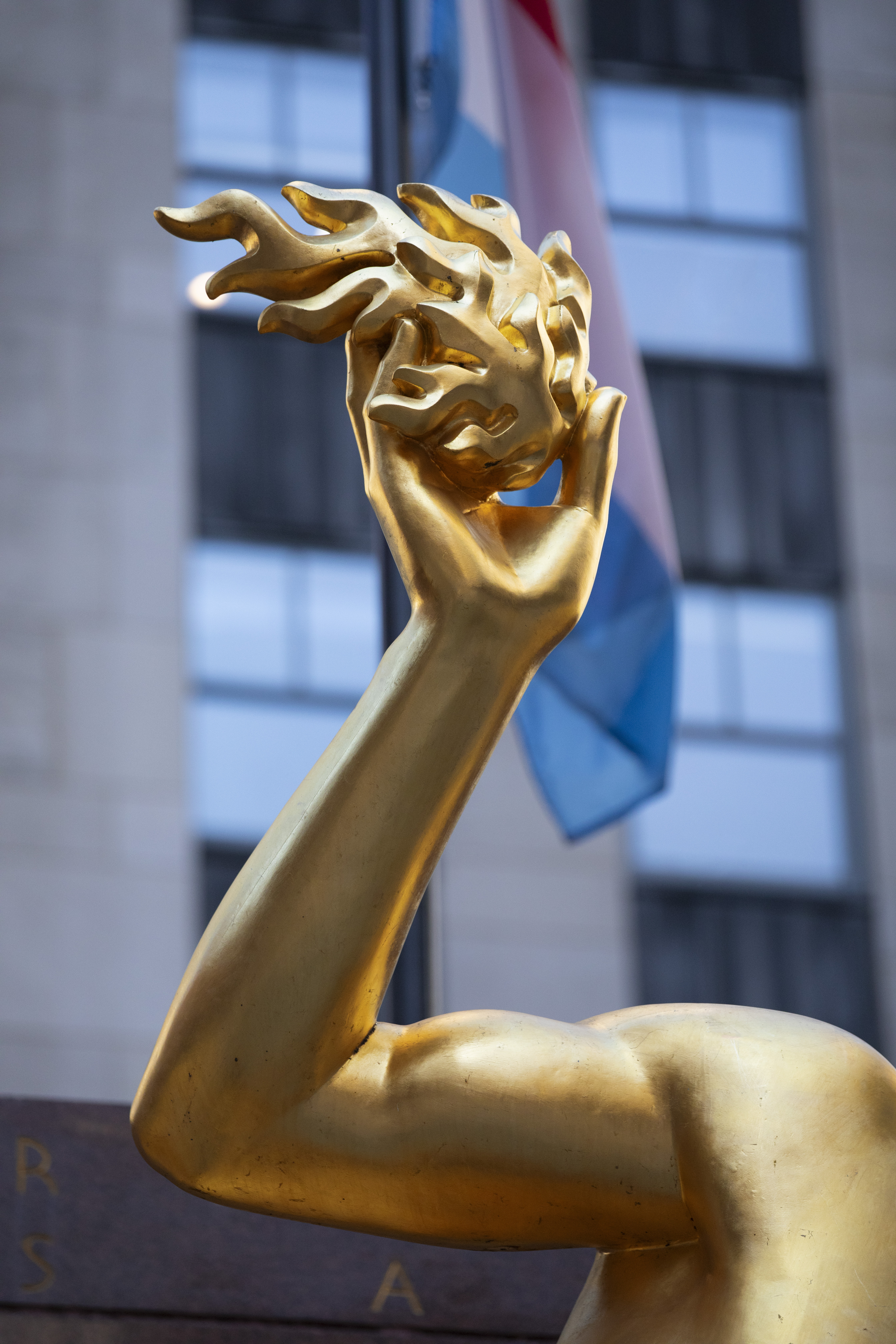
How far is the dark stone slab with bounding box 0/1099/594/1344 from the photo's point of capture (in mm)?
3346

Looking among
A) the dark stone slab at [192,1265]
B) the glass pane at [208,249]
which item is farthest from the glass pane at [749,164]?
the dark stone slab at [192,1265]

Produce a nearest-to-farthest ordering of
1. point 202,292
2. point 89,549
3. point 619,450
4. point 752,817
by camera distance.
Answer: point 202,292, point 619,450, point 89,549, point 752,817

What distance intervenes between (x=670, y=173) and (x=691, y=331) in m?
0.93

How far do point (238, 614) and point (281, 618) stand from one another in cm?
22

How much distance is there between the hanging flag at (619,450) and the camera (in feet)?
19.5

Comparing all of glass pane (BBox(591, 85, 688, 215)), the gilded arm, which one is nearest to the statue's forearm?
the gilded arm

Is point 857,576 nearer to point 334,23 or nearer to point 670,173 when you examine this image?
point 670,173

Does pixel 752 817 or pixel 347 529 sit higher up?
pixel 347 529

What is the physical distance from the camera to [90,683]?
975 cm

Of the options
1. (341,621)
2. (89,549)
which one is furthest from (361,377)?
(341,621)

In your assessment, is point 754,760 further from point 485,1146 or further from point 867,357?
point 485,1146

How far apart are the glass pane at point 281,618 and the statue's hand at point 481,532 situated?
794 cm

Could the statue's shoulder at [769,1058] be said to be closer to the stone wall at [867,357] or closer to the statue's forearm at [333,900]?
the statue's forearm at [333,900]

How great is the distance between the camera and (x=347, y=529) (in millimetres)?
10883
